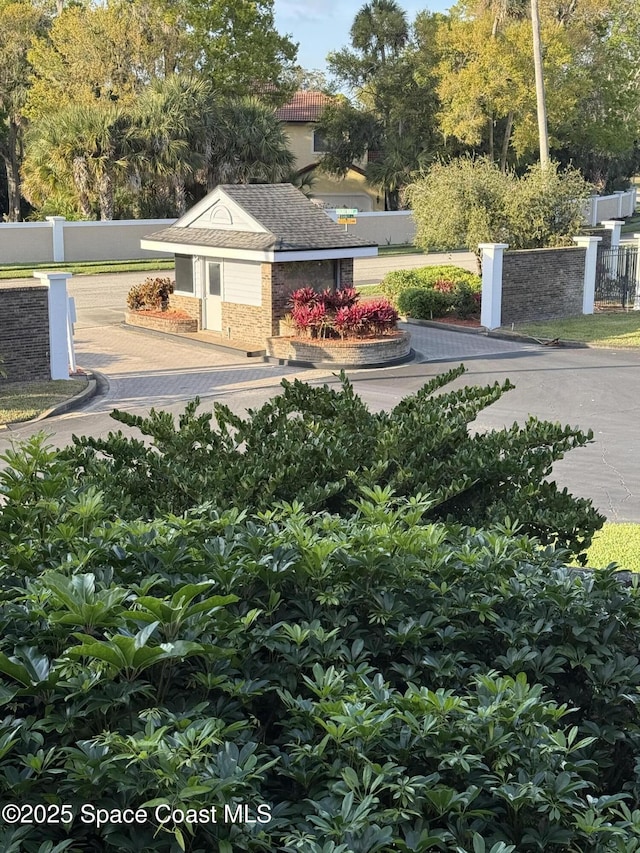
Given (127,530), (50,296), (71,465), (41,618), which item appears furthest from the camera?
(50,296)

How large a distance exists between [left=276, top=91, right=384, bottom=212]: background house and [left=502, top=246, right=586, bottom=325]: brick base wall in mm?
31721

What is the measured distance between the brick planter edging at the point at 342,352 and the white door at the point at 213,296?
9.39 ft

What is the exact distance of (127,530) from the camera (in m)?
→ 4.57

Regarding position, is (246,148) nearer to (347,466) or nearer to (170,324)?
(170,324)

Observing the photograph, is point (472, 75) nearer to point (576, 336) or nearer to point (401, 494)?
point (576, 336)

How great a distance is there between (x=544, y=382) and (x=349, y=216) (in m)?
21.6

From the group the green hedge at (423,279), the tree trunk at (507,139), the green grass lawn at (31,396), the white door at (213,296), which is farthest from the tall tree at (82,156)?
the green grass lawn at (31,396)

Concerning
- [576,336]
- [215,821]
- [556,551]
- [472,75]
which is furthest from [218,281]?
[472,75]

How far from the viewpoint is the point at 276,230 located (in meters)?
23.6

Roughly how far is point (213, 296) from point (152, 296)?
2458 millimetres

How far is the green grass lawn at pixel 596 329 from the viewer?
78.2 ft

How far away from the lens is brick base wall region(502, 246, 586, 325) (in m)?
26.2

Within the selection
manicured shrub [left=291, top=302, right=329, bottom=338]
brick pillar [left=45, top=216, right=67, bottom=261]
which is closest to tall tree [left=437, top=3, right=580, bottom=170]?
brick pillar [left=45, top=216, right=67, bottom=261]

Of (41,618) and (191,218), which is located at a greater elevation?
(191,218)
